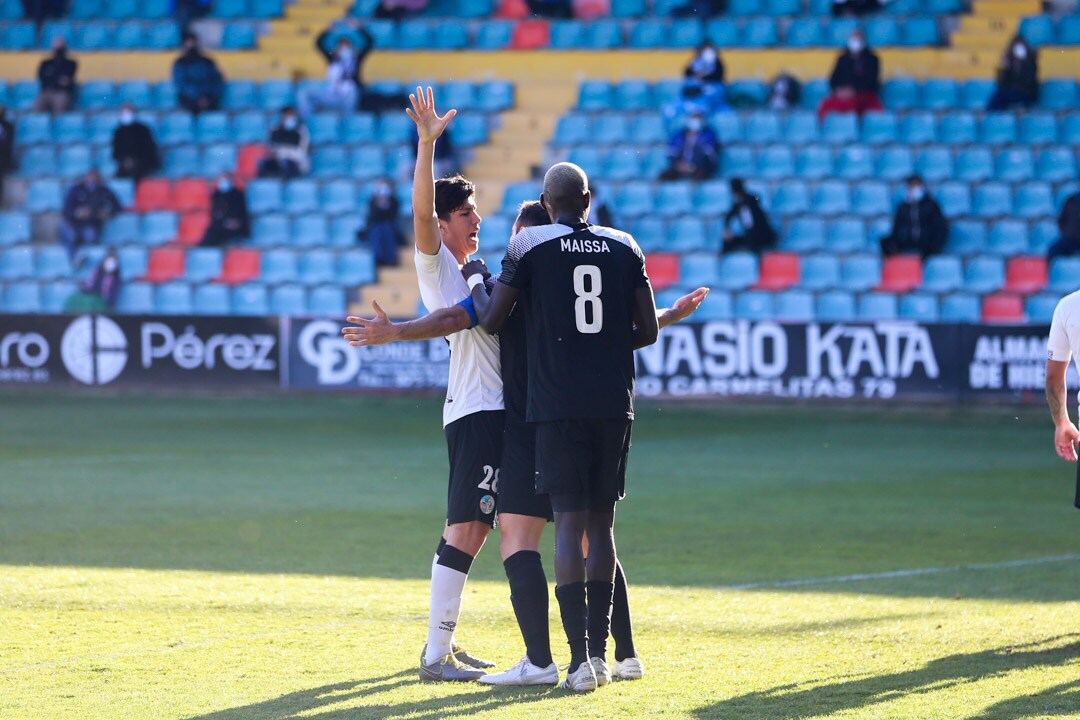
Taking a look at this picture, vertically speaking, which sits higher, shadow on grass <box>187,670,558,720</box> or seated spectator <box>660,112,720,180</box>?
seated spectator <box>660,112,720,180</box>

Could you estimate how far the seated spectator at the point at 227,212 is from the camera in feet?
81.0

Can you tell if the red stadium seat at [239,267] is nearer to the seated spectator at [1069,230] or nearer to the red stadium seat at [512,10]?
the red stadium seat at [512,10]

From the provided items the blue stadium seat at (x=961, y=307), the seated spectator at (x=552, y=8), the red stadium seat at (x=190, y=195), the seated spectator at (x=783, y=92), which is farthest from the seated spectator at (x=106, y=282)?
the blue stadium seat at (x=961, y=307)

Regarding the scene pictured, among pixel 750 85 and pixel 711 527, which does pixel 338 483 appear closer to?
pixel 711 527

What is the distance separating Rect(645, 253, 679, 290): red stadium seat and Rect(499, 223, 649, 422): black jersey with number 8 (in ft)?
54.2

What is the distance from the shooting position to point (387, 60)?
2723 centimetres

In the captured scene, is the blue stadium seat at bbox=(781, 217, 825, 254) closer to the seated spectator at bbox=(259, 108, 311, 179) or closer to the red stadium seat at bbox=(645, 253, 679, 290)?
the red stadium seat at bbox=(645, 253, 679, 290)

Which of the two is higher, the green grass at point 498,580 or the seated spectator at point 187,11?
the seated spectator at point 187,11

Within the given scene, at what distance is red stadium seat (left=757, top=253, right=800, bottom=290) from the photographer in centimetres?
2241

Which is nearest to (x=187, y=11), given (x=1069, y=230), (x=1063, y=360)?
(x=1069, y=230)

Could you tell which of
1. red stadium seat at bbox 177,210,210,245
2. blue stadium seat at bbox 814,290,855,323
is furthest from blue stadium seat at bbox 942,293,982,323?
red stadium seat at bbox 177,210,210,245

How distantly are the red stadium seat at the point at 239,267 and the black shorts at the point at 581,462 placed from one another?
19.1 meters

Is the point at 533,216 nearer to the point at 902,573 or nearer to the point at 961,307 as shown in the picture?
the point at 902,573

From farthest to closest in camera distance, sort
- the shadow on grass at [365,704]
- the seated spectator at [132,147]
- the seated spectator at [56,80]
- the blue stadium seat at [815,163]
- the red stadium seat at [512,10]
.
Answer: the red stadium seat at [512,10], the seated spectator at [56,80], the seated spectator at [132,147], the blue stadium seat at [815,163], the shadow on grass at [365,704]
